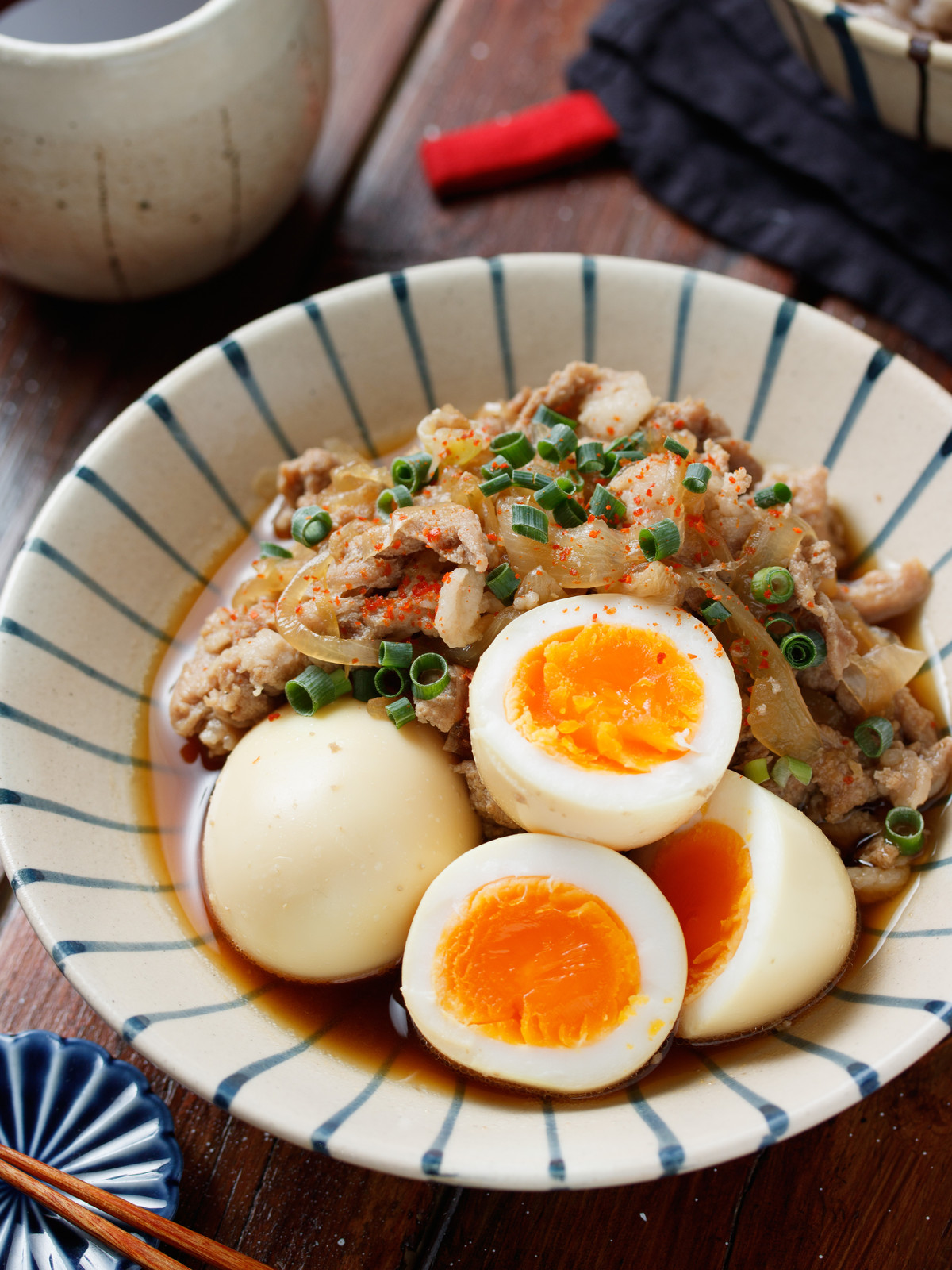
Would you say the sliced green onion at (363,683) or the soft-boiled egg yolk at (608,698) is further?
the sliced green onion at (363,683)

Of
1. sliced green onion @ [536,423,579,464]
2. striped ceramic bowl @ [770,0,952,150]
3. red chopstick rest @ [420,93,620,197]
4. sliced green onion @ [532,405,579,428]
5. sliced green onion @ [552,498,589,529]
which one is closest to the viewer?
sliced green onion @ [552,498,589,529]

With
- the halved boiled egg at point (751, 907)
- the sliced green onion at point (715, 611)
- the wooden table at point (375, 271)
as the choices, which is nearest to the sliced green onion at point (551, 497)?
the sliced green onion at point (715, 611)

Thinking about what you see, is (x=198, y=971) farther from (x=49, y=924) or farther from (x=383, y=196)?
(x=383, y=196)

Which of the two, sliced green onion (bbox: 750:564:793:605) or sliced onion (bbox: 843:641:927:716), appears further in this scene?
sliced onion (bbox: 843:641:927:716)

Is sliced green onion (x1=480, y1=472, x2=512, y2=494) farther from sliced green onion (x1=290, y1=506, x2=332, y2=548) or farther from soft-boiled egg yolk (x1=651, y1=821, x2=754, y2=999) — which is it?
soft-boiled egg yolk (x1=651, y1=821, x2=754, y2=999)

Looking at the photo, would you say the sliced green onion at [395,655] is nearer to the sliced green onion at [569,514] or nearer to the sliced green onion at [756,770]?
the sliced green onion at [569,514]

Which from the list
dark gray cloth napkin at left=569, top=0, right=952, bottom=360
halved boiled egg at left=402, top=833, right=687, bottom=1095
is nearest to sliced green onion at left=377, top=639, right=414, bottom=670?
halved boiled egg at left=402, top=833, right=687, bottom=1095
